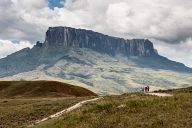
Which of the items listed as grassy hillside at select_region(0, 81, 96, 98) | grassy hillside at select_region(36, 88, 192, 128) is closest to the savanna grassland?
grassy hillside at select_region(0, 81, 96, 98)

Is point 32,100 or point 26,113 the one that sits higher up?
point 32,100

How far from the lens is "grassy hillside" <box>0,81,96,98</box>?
100262mm

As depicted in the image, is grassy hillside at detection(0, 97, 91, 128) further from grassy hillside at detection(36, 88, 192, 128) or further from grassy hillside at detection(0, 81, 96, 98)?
grassy hillside at detection(0, 81, 96, 98)

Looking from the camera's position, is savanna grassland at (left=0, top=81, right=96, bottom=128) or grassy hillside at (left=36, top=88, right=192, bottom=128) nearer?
grassy hillside at (left=36, top=88, right=192, bottom=128)

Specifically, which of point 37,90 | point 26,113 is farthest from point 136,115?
point 37,90

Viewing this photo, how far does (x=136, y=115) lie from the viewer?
34.8 metres

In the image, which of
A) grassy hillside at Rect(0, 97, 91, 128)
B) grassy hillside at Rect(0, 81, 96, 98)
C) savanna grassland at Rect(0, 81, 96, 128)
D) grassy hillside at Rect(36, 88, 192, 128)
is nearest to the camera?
grassy hillside at Rect(36, 88, 192, 128)

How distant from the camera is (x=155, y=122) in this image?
30844 mm

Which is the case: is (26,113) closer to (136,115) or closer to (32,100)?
(32,100)

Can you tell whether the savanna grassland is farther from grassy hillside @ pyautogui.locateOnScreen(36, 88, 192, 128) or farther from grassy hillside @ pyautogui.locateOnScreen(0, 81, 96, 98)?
grassy hillside @ pyautogui.locateOnScreen(36, 88, 192, 128)

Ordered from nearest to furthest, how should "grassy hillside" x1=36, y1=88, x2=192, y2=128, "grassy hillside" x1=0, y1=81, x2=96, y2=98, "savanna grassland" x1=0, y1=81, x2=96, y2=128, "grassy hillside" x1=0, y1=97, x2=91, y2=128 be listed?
"grassy hillside" x1=36, y1=88, x2=192, y2=128 → "grassy hillside" x1=0, y1=97, x2=91, y2=128 → "savanna grassland" x1=0, y1=81, x2=96, y2=128 → "grassy hillside" x1=0, y1=81, x2=96, y2=98

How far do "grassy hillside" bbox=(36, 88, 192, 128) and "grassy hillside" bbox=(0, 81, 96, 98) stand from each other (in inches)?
2366

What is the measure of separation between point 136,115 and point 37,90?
70.2 metres

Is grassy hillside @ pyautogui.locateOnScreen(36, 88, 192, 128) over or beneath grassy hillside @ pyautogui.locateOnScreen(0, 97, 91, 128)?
over
